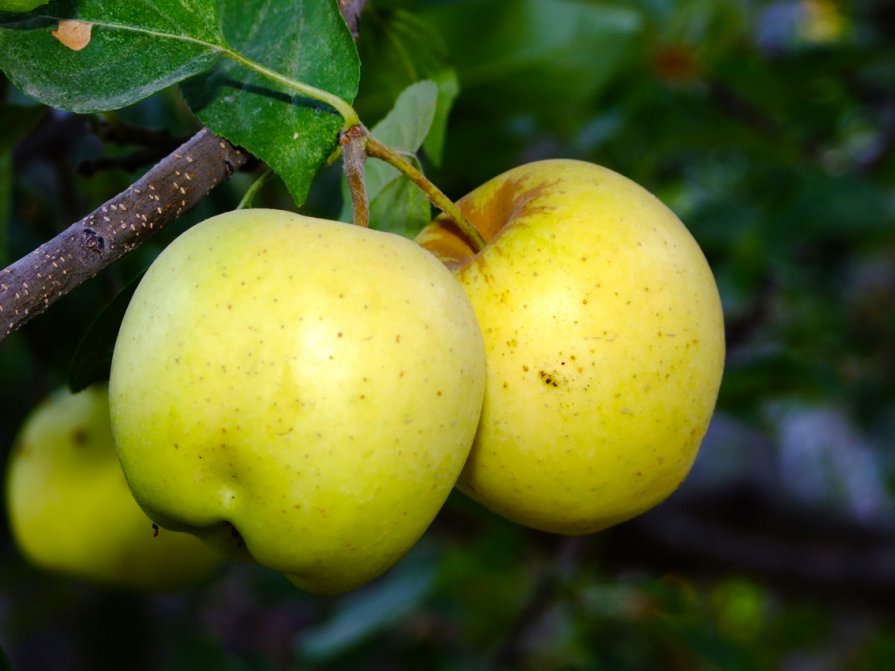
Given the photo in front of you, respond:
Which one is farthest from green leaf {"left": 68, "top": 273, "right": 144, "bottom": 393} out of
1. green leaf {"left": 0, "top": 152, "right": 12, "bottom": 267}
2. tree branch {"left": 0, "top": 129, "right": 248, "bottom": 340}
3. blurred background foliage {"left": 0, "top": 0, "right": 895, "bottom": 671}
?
green leaf {"left": 0, "top": 152, "right": 12, "bottom": 267}

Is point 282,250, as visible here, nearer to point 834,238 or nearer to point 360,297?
point 360,297

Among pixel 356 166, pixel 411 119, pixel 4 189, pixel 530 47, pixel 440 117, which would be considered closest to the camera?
pixel 356 166

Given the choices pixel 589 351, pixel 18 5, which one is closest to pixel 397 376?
pixel 589 351

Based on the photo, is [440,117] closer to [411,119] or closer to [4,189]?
[411,119]

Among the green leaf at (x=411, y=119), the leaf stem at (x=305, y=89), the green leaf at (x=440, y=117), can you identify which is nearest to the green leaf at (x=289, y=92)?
the leaf stem at (x=305, y=89)

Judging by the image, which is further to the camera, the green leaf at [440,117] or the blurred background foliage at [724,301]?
the blurred background foliage at [724,301]

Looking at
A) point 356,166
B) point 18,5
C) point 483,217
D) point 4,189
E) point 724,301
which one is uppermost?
point 18,5

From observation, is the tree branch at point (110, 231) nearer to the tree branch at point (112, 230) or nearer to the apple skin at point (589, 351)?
the tree branch at point (112, 230)
